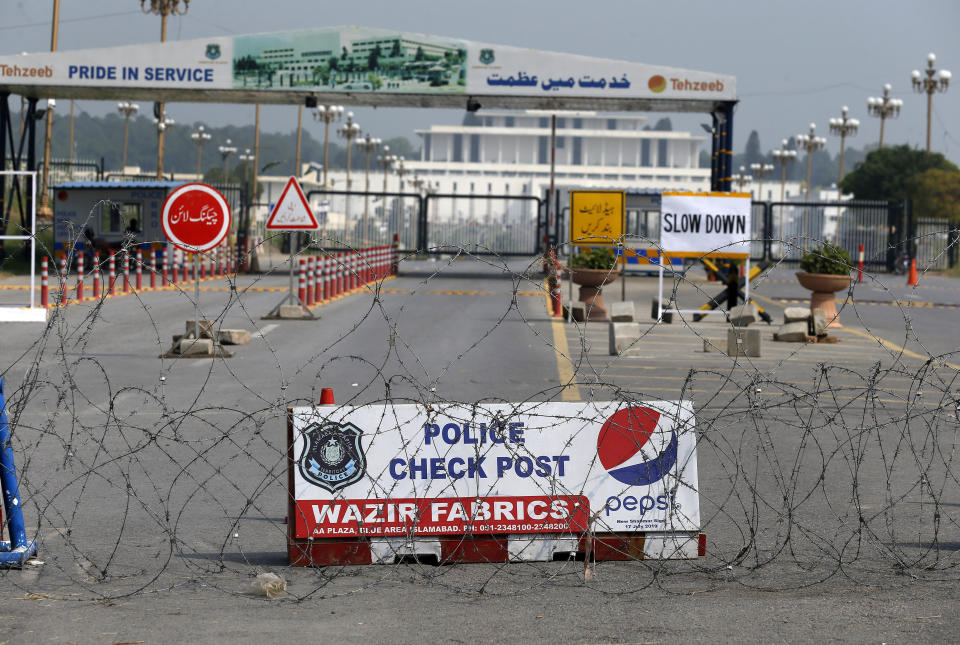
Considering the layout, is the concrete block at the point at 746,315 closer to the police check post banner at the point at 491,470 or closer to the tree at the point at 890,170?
the police check post banner at the point at 491,470

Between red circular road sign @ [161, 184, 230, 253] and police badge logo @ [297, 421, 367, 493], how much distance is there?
369 inches

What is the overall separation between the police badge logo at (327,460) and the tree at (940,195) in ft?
224

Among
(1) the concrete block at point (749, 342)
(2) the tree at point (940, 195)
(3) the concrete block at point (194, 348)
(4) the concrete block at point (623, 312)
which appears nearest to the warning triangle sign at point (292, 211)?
(3) the concrete block at point (194, 348)

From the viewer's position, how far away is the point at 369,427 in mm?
6613

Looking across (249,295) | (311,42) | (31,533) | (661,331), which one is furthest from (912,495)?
(311,42)

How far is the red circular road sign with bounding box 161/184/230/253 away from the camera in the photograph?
15.6 metres

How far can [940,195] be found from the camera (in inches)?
2837

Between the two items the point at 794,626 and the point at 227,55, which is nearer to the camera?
the point at 794,626

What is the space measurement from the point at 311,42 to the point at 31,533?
32.8m

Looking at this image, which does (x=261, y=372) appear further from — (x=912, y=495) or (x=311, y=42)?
(x=311, y=42)

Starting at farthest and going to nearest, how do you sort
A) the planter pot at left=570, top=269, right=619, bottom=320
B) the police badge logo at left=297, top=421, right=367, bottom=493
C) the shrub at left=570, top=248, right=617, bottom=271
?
the shrub at left=570, top=248, right=617, bottom=271 → the planter pot at left=570, top=269, right=619, bottom=320 → the police badge logo at left=297, top=421, right=367, bottom=493

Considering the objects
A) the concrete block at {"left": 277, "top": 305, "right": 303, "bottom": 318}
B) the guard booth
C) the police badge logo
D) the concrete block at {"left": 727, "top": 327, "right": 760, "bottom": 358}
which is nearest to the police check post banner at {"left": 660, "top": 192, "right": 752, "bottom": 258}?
the concrete block at {"left": 727, "top": 327, "right": 760, "bottom": 358}

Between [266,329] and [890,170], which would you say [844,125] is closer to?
[890,170]

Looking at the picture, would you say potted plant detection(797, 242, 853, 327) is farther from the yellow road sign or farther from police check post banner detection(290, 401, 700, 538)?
police check post banner detection(290, 401, 700, 538)
